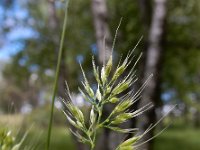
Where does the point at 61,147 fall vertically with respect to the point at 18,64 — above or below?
below

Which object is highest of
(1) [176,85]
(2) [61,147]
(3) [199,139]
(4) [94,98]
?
(4) [94,98]

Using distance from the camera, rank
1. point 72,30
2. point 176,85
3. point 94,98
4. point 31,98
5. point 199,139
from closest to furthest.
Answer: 1. point 94,98
2. point 72,30
3. point 176,85
4. point 199,139
5. point 31,98

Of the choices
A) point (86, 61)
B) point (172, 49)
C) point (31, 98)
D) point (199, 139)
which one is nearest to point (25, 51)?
point (86, 61)

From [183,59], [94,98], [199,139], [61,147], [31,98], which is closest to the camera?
[94,98]

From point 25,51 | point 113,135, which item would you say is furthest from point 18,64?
point 113,135

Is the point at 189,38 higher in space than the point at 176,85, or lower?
higher

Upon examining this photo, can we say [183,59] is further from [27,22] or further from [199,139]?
[199,139]

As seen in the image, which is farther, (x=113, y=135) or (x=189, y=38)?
(x=189, y=38)

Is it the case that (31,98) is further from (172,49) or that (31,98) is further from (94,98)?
(94,98)

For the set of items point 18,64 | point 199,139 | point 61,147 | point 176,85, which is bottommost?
point 199,139
